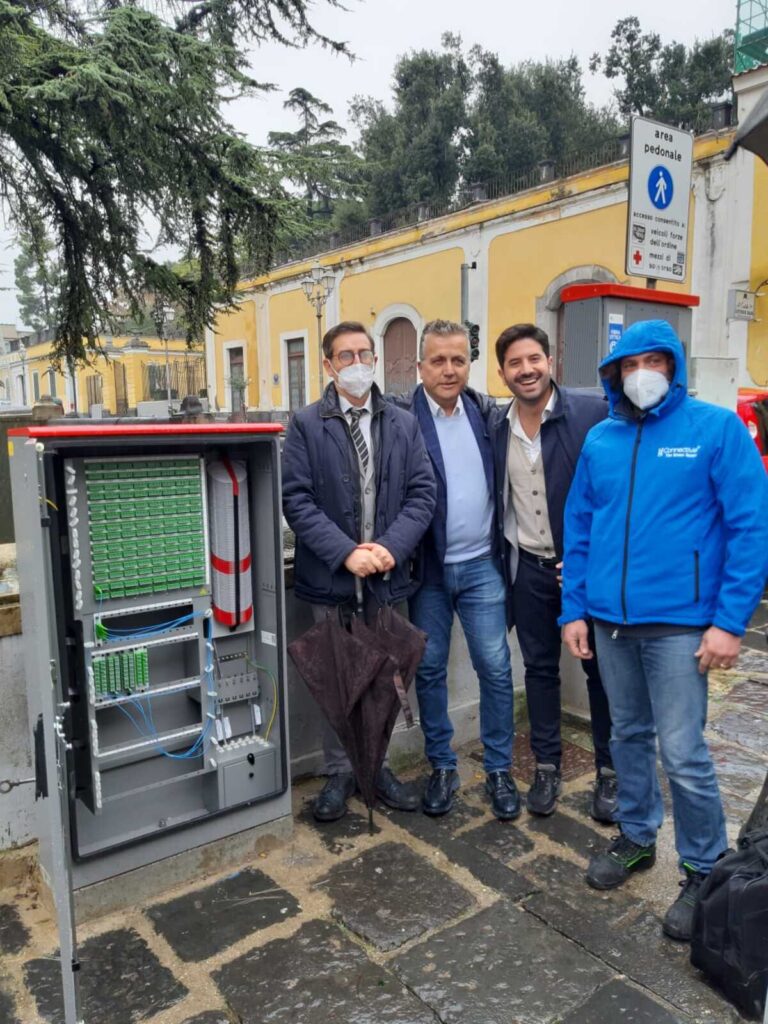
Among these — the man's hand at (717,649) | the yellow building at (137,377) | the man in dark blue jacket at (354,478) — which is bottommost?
the man's hand at (717,649)

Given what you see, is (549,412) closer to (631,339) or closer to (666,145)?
(631,339)

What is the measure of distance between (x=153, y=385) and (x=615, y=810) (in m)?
41.8

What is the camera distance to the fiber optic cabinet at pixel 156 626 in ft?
7.98

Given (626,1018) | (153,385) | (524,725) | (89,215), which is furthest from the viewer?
(153,385)

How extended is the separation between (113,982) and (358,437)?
2021mm

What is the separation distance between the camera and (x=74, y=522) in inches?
98.7

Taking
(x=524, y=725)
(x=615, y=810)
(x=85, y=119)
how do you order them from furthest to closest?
(x=85, y=119)
(x=524, y=725)
(x=615, y=810)

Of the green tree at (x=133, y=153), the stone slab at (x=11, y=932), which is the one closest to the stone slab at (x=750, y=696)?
the stone slab at (x=11, y=932)

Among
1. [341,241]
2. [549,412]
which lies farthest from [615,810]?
[341,241]

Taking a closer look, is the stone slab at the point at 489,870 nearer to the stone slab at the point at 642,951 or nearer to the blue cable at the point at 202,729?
the stone slab at the point at 642,951

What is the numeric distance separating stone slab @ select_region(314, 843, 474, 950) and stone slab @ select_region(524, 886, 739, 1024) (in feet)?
1.00

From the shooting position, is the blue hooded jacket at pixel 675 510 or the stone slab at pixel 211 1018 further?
the blue hooded jacket at pixel 675 510

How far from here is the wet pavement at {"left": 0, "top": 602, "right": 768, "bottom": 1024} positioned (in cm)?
216

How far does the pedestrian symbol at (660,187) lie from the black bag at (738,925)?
3.90m
